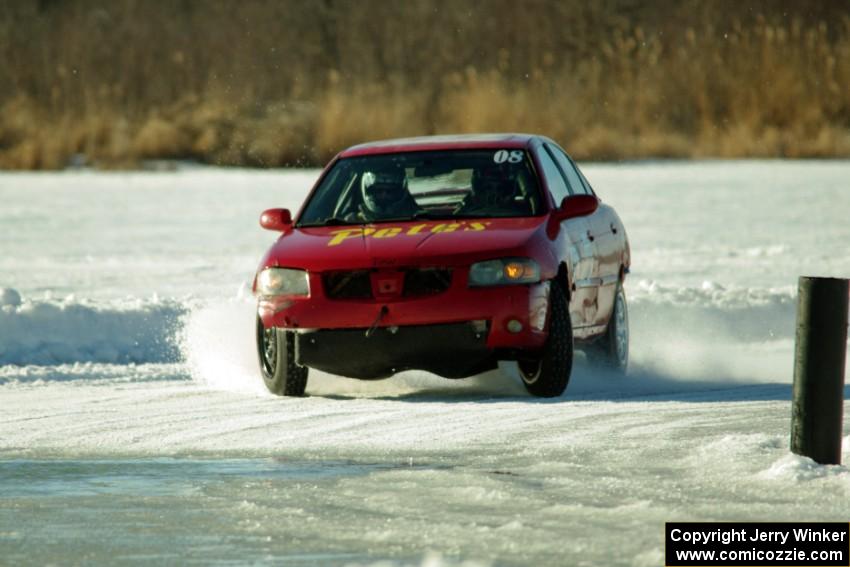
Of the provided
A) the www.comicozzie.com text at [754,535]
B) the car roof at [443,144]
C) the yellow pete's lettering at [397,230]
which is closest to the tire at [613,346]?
the car roof at [443,144]

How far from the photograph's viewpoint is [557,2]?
37219 millimetres

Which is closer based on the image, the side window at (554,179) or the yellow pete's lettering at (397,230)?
the yellow pete's lettering at (397,230)

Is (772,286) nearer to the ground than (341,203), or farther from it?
nearer to the ground

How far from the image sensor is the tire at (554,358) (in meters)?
9.79

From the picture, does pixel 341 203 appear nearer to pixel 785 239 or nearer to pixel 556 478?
pixel 556 478

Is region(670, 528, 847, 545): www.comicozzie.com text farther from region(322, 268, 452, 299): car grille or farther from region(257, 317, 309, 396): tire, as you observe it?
region(257, 317, 309, 396): tire

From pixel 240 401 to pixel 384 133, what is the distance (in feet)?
55.3

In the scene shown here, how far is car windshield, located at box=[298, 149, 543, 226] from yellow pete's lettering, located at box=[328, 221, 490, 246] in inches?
8.0

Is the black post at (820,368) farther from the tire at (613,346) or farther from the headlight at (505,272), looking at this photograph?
the tire at (613,346)

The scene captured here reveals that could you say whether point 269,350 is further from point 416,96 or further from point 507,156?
point 416,96

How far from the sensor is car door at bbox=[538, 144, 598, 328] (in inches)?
406

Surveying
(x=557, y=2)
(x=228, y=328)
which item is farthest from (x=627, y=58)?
(x=228, y=328)

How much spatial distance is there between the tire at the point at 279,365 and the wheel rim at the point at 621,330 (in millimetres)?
2304

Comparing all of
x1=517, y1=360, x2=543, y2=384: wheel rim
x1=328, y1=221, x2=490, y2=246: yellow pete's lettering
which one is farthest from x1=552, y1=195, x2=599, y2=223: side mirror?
x1=517, y1=360, x2=543, y2=384: wheel rim
